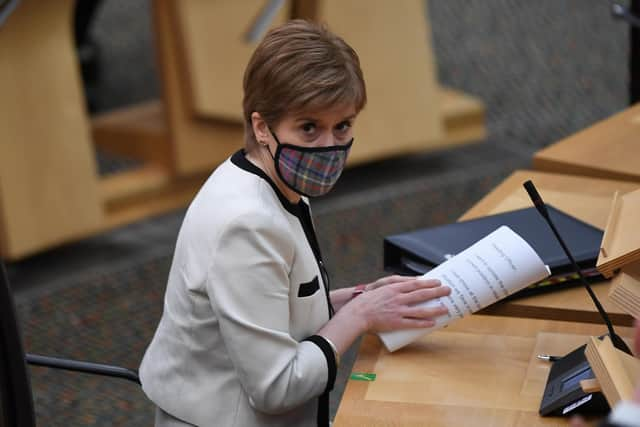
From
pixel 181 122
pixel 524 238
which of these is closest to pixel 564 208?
pixel 524 238

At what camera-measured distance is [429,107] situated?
489cm

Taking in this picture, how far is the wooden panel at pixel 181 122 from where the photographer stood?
4.33m

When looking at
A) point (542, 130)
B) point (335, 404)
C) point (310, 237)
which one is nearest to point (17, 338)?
point (310, 237)

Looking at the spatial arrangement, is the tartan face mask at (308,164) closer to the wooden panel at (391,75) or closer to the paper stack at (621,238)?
the paper stack at (621,238)

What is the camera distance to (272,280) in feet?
5.66

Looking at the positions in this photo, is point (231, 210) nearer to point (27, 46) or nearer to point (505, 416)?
point (505, 416)

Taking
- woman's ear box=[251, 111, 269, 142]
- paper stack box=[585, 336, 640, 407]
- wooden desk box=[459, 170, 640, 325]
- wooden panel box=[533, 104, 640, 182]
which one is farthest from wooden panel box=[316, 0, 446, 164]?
paper stack box=[585, 336, 640, 407]

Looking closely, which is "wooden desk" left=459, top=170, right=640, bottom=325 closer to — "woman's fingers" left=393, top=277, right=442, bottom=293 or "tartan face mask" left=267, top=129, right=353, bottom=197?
"woman's fingers" left=393, top=277, right=442, bottom=293

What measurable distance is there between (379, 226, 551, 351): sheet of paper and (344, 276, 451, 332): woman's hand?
0.5 inches

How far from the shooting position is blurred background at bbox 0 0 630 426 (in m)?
3.67

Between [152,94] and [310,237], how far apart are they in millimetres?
4163

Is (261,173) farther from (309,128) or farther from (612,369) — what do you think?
(612,369)

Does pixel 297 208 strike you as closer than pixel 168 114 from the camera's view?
Yes

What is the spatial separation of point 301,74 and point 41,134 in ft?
8.04
